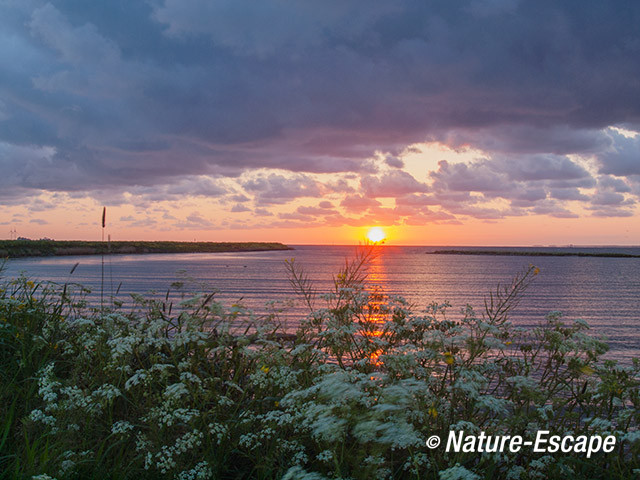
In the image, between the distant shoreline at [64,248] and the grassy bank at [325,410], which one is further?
the distant shoreline at [64,248]

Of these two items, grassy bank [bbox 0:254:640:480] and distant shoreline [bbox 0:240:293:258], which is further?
distant shoreline [bbox 0:240:293:258]

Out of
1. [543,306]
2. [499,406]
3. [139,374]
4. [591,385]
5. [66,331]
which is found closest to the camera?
[499,406]

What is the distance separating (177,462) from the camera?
3.86 m

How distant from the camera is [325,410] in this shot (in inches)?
128

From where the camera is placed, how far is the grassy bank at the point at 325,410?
135 inches

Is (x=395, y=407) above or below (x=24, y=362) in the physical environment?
above

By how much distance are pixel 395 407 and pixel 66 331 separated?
632cm

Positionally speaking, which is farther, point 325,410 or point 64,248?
point 64,248

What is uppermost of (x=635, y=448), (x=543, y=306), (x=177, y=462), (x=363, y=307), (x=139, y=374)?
(x=363, y=307)

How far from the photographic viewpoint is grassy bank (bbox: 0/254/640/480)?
3436 millimetres

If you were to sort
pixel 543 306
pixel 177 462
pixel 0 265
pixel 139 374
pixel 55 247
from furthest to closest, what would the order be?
pixel 55 247, pixel 543 306, pixel 0 265, pixel 139 374, pixel 177 462

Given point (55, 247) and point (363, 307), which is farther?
point (55, 247)

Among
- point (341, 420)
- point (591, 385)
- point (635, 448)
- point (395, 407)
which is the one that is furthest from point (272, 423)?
point (591, 385)

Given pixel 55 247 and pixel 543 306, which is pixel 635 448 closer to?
pixel 543 306
